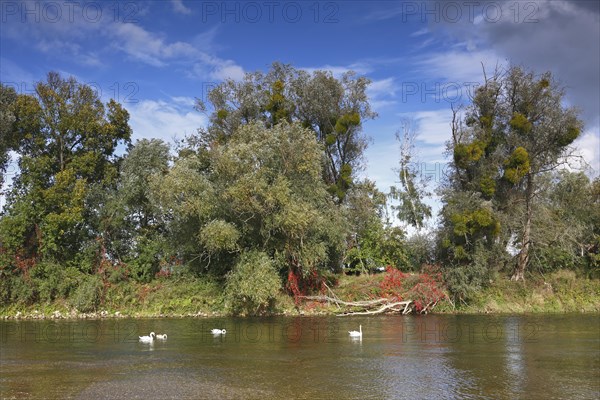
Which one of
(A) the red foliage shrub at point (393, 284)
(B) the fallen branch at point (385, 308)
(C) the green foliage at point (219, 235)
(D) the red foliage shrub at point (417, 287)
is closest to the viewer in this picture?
(C) the green foliage at point (219, 235)

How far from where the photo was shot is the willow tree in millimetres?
42250

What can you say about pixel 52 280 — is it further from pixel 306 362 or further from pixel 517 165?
pixel 517 165

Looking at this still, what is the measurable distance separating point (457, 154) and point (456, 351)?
79.2 feet

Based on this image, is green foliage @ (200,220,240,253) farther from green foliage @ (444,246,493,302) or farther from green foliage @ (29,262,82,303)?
green foliage @ (444,246,493,302)

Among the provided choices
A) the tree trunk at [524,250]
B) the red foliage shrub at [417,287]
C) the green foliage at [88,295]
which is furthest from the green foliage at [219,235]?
the tree trunk at [524,250]

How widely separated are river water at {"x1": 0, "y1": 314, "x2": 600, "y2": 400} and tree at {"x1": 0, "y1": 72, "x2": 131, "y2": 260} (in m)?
10.9

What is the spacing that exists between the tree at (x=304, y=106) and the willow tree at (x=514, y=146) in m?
9.92

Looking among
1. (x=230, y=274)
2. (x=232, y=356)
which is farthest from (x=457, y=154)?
(x=232, y=356)

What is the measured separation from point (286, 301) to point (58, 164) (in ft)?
70.5

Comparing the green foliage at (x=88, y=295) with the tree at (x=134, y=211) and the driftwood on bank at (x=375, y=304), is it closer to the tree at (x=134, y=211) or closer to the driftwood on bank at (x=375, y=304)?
the tree at (x=134, y=211)

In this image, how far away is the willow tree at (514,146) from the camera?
1663 inches

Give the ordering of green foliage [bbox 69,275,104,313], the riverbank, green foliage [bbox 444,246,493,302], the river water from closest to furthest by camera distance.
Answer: the river water → green foliage [bbox 69,275,104,313] → the riverbank → green foliage [bbox 444,246,493,302]

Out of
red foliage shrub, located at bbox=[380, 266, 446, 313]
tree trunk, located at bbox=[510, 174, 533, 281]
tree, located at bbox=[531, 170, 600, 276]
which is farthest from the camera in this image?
tree trunk, located at bbox=[510, 174, 533, 281]

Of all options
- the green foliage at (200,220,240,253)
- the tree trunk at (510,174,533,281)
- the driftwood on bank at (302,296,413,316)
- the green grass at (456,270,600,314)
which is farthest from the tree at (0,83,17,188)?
the tree trunk at (510,174,533,281)
